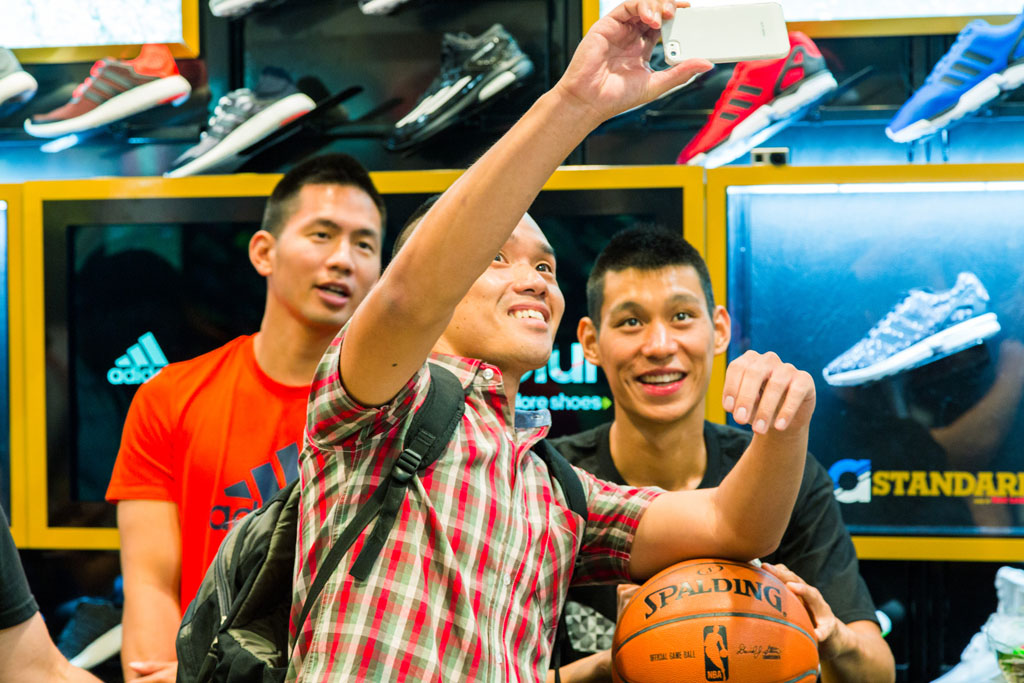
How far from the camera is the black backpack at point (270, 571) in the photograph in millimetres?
1525

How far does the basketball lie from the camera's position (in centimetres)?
180

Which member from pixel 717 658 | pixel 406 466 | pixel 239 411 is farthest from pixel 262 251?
pixel 717 658

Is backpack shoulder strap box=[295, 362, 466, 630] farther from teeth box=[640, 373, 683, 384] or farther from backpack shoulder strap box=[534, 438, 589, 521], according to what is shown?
teeth box=[640, 373, 683, 384]

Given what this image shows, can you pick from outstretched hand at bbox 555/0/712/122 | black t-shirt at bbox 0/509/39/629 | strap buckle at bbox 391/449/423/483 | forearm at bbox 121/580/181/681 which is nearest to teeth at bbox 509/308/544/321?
strap buckle at bbox 391/449/423/483

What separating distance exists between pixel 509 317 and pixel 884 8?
2130mm

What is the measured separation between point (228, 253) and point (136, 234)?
32 centimetres

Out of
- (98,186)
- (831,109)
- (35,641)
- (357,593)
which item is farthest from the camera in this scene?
(831,109)

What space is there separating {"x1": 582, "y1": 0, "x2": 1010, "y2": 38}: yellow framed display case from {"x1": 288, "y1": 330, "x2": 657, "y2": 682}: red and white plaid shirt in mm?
1954

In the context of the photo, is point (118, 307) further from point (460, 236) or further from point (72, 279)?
point (460, 236)

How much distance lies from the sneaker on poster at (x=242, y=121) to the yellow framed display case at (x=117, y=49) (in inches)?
10.5

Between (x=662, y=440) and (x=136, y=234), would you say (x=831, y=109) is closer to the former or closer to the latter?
(x=662, y=440)

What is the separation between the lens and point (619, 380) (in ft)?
8.60

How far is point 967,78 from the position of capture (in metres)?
3.10

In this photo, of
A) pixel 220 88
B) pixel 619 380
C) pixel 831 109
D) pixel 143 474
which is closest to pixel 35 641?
pixel 143 474
